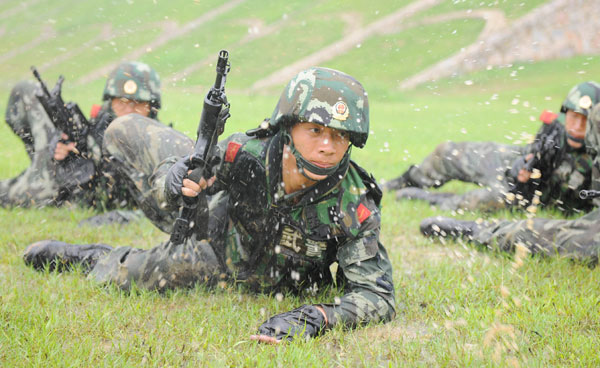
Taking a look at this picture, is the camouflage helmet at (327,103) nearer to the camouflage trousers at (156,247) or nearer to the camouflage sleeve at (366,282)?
the camouflage sleeve at (366,282)

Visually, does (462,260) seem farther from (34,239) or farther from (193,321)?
(34,239)

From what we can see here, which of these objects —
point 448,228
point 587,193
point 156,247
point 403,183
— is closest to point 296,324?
point 156,247

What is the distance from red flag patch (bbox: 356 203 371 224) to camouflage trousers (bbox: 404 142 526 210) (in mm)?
3773

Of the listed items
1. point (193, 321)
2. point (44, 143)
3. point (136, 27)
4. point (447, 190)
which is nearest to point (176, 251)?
point (193, 321)

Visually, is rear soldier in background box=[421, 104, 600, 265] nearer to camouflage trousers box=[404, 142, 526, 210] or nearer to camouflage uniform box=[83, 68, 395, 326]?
camouflage trousers box=[404, 142, 526, 210]

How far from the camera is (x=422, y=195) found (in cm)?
841

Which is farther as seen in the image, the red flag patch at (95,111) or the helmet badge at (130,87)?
the red flag patch at (95,111)

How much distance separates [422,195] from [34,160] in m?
4.93

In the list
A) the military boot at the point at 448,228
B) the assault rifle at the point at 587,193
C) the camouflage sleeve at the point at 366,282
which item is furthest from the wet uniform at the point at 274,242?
the military boot at the point at 448,228

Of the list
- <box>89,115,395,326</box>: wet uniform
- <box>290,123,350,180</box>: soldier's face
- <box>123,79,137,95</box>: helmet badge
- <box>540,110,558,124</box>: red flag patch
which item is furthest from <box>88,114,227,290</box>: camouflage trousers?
<box>540,110,558,124</box>: red flag patch

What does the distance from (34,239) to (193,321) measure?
2838 millimetres

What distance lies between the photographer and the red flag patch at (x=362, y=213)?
4.13 m

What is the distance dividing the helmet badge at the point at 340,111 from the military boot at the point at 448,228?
2861mm

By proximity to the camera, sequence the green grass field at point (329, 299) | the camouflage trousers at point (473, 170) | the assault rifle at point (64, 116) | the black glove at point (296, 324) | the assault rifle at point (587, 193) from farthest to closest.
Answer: the camouflage trousers at point (473, 170) → the assault rifle at point (64, 116) → the assault rifle at point (587, 193) → the black glove at point (296, 324) → the green grass field at point (329, 299)
